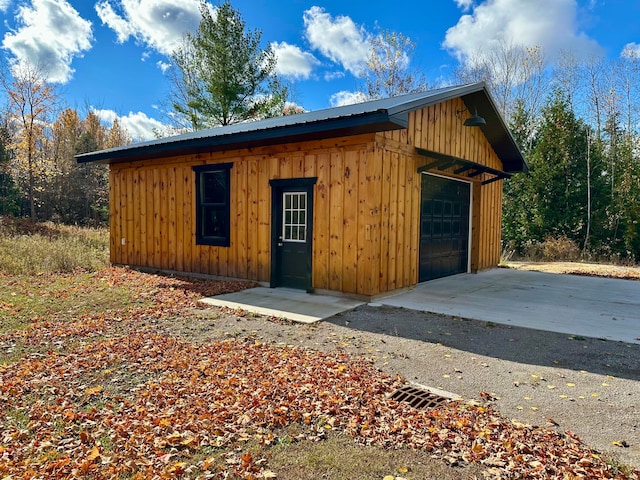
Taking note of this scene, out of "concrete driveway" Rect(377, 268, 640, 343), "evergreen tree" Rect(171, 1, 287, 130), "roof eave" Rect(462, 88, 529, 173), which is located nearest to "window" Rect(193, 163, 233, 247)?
"concrete driveway" Rect(377, 268, 640, 343)

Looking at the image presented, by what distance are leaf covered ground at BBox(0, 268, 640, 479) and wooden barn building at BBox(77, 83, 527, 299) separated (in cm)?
291

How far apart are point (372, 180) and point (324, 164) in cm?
97

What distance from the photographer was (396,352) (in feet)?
13.6

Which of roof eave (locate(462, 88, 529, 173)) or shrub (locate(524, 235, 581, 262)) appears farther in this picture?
shrub (locate(524, 235, 581, 262))

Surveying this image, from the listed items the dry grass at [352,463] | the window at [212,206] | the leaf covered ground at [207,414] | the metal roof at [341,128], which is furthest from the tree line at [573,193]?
the dry grass at [352,463]

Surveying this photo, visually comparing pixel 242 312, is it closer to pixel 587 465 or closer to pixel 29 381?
pixel 29 381

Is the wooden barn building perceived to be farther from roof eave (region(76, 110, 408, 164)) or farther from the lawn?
the lawn

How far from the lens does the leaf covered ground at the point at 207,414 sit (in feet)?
7.42

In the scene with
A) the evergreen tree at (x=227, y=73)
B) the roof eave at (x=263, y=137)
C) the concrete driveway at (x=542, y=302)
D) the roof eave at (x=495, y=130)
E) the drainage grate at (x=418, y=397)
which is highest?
the evergreen tree at (x=227, y=73)

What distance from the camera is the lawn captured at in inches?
87.8

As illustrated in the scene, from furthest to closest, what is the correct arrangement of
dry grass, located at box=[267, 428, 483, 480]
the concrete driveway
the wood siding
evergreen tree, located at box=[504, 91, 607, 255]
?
evergreen tree, located at box=[504, 91, 607, 255] → the wood siding → the concrete driveway → dry grass, located at box=[267, 428, 483, 480]

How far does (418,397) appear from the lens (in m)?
3.10

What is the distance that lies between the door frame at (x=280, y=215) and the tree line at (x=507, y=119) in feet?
34.6

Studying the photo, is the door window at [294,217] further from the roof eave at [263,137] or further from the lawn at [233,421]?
the lawn at [233,421]
